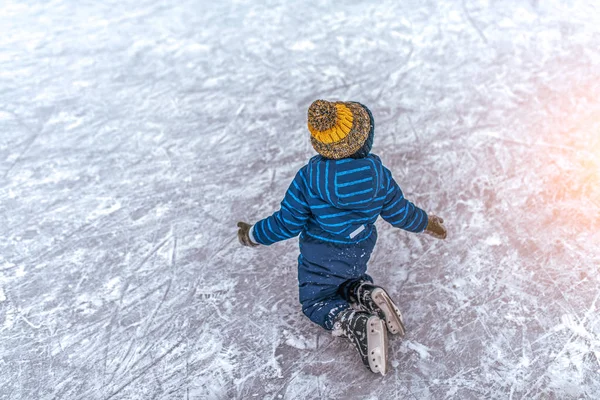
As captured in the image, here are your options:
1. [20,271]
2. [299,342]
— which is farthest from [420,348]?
[20,271]

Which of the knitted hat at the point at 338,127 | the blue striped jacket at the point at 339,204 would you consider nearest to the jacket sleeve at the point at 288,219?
the blue striped jacket at the point at 339,204

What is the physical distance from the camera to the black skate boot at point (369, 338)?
2.09 meters

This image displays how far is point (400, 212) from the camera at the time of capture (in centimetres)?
221

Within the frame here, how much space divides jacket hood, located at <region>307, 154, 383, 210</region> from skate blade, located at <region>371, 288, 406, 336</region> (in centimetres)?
49

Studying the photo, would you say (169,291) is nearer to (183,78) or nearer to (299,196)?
(299,196)

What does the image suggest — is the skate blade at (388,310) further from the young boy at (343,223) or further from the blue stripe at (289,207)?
the blue stripe at (289,207)

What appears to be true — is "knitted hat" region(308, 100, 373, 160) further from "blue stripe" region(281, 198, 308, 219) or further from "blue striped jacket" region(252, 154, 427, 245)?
"blue stripe" region(281, 198, 308, 219)

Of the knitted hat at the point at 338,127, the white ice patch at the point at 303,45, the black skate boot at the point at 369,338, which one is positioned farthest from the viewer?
the white ice patch at the point at 303,45

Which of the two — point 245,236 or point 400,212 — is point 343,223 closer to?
point 400,212

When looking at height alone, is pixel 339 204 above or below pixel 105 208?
above

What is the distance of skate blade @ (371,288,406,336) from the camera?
2264 millimetres

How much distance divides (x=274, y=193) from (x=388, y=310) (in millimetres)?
1224

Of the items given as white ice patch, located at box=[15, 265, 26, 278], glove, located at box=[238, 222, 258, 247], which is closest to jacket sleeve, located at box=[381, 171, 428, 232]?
glove, located at box=[238, 222, 258, 247]

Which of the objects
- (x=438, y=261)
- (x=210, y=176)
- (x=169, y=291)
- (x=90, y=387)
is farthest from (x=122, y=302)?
(x=438, y=261)
